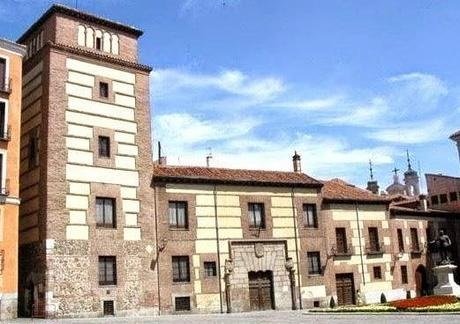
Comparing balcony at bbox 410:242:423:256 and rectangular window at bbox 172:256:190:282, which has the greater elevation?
balcony at bbox 410:242:423:256

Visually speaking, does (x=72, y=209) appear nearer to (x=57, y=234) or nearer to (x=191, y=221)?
(x=57, y=234)

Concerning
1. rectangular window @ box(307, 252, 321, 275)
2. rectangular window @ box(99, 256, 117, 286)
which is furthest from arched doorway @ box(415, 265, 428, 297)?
rectangular window @ box(99, 256, 117, 286)

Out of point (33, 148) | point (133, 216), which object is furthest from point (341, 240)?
point (33, 148)

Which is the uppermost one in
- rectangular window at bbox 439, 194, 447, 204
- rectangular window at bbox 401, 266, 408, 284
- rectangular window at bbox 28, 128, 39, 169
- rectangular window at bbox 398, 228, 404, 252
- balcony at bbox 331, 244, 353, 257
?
rectangular window at bbox 28, 128, 39, 169

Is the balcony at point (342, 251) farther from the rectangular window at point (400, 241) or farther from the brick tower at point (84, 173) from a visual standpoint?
the brick tower at point (84, 173)

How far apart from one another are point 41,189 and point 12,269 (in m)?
4.08

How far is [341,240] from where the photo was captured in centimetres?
3797

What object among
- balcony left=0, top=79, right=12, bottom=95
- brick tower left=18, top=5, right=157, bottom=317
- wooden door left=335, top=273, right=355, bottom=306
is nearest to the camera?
brick tower left=18, top=5, right=157, bottom=317

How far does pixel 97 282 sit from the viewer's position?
28.5m

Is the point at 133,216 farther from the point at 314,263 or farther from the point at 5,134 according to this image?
the point at 314,263

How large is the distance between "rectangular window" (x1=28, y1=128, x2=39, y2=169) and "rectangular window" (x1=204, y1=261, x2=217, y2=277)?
35.9 feet

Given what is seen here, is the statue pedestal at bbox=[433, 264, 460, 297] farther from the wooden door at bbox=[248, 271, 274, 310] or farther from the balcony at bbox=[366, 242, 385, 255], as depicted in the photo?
the wooden door at bbox=[248, 271, 274, 310]

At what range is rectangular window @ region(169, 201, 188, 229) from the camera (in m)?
32.2

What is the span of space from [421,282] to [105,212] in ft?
82.1
